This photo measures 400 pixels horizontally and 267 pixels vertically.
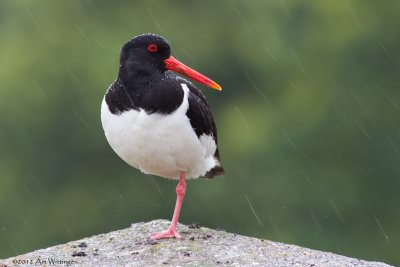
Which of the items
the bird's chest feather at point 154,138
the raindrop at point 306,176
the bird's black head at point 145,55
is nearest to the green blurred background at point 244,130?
the raindrop at point 306,176

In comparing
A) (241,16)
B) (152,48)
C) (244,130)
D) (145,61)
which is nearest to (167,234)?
(145,61)

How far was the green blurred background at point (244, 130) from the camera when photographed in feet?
91.0

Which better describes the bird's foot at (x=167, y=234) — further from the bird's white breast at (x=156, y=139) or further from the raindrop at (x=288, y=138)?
the raindrop at (x=288, y=138)

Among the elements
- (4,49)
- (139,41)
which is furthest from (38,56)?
(139,41)

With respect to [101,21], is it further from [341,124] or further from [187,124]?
[187,124]

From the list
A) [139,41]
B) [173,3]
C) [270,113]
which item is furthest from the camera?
[173,3]

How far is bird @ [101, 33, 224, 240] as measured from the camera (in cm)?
1003

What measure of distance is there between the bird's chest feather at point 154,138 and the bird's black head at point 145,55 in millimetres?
410

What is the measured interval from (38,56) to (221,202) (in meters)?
7.89

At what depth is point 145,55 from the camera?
1052 cm

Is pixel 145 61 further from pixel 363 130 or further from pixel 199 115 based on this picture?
pixel 363 130

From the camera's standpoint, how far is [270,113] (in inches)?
1188

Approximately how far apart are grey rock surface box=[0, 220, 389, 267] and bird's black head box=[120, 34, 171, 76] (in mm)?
1802

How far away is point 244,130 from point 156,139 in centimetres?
1898
